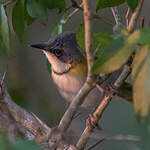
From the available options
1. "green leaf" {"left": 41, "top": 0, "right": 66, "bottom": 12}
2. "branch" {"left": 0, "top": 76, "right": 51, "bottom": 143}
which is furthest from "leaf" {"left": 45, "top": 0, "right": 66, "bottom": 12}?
"branch" {"left": 0, "top": 76, "right": 51, "bottom": 143}

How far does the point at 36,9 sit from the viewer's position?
6.28 feet

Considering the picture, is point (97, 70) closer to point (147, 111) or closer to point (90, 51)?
point (90, 51)

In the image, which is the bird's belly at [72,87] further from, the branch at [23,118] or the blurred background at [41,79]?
the blurred background at [41,79]

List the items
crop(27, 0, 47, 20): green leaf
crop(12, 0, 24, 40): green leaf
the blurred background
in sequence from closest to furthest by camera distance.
Answer: crop(27, 0, 47, 20): green leaf
crop(12, 0, 24, 40): green leaf
the blurred background

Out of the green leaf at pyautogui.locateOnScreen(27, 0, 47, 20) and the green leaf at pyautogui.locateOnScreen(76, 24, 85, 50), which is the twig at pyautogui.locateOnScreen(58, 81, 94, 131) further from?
the green leaf at pyautogui.locateOnScreen(27, 0, 47, 20)

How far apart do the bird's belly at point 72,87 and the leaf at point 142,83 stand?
60.6 inches

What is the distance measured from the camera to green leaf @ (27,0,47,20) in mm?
1914

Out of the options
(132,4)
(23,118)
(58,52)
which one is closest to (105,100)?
(132,4)

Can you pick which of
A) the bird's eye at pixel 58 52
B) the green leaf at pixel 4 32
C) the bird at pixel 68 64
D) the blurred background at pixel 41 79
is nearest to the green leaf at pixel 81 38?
the green leaf at pixel 4 32

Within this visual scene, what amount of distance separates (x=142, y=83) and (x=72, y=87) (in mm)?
1698

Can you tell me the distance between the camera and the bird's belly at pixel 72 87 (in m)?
2.87

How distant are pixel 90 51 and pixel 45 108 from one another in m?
3.70

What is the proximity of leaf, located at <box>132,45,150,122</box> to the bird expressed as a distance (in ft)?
5.05

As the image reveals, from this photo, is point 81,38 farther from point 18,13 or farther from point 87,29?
point 18,13
